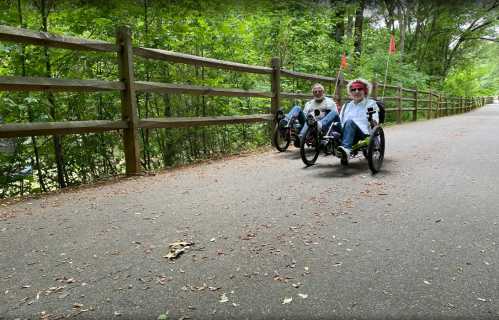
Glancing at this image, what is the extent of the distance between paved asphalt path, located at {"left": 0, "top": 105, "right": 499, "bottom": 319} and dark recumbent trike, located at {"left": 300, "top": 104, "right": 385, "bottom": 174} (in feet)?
2.12

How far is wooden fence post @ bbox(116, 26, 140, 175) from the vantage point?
4.70 meters

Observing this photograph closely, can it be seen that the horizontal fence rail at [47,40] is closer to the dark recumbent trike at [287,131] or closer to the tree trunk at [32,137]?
the tree trunk at [32,137]

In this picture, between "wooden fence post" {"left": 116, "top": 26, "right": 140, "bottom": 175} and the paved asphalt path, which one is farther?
"wooden fence post" {"left": 116, "top": 26, "right": 140, "bottom": 175}

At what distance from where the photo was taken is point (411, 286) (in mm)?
1934

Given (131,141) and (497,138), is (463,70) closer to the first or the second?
(497,138)

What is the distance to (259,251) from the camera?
2.41m

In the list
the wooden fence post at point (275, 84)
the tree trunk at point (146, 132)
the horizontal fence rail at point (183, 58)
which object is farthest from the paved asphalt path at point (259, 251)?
the wooden fence post at point (275, 84)

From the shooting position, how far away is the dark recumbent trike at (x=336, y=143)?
4898 mm

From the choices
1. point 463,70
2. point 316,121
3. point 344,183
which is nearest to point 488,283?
point 344,183

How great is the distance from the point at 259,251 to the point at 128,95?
3.12 meters

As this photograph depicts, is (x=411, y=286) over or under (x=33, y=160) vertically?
under

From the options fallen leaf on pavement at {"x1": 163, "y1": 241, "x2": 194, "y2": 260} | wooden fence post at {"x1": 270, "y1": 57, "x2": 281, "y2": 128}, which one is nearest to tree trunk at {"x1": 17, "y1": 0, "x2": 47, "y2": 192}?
fallen leaf on pavement at {"x1": 163, "y1": 241, "x2": 194, "y2": 260}

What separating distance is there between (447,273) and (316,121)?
349 centimetres

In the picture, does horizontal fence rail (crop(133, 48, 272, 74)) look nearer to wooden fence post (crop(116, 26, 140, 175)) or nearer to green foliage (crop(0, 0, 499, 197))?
wooden fence post (crop(116, 26, 140, 175))
